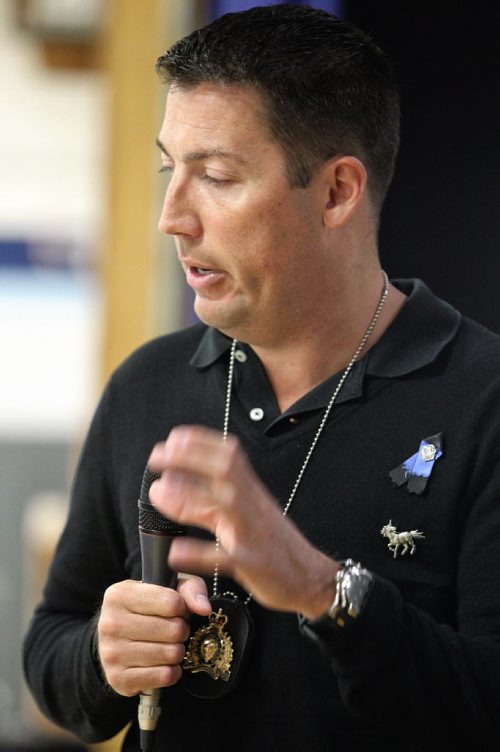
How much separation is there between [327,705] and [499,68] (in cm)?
125

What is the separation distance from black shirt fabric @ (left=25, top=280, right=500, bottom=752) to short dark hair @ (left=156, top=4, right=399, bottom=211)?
259 mm

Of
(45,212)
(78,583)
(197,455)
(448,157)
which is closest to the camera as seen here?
(197,455)

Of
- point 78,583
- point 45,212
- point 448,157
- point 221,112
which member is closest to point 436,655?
point 78,583

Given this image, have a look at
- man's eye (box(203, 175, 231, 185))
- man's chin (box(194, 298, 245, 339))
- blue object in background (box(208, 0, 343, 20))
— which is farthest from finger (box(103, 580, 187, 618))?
blue object in background (box(208, 0, 343, 20))

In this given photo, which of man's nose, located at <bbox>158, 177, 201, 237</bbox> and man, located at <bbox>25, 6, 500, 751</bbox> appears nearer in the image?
man, located at <bbox>25, 6, 500, 751</bbox>

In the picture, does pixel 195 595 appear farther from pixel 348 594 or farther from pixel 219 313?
pixel 219 313

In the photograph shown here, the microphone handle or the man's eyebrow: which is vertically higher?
the man's eyebrow

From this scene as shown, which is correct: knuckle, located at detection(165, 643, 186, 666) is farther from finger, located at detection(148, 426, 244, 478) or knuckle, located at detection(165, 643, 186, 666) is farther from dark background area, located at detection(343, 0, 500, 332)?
dark background area, located at detection(343, 0, 500, 332)

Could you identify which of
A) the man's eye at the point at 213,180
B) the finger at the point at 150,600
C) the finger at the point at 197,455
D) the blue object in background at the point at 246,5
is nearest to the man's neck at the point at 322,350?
the man's eye at the point at 213,180

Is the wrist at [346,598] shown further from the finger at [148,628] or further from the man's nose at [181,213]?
the man's nose at [181,213]

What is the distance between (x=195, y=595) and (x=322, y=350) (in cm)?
42

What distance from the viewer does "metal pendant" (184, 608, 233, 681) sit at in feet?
5.07

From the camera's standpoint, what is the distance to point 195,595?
1.44 m

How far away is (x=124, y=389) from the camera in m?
1.81
